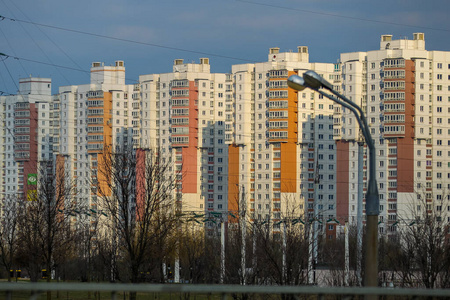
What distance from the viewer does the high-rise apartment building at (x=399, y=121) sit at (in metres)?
118

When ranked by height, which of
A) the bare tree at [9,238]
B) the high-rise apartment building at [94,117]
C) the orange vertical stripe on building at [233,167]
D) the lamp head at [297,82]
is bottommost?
the bare tree at [9,238]

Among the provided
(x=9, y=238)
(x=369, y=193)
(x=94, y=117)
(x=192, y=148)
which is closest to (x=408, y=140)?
(x=192, y=148)

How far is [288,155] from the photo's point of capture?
125 meters

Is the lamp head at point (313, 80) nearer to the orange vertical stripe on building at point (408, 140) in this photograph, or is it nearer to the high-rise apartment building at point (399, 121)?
the high-rise apartment building at point (399, 121)

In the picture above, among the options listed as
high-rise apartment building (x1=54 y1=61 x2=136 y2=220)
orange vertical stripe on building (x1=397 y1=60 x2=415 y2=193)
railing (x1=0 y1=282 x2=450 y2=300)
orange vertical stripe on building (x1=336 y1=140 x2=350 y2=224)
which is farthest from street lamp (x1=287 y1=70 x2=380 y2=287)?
high-rise apartment building (x1=54 y1=61 x2=136 y2=220)

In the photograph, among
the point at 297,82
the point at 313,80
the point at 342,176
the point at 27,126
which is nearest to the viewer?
the point at 313,80

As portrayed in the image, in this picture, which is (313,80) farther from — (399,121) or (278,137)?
(278,137)

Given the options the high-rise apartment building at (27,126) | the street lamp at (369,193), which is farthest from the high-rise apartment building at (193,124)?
the street lamp at (369,193)

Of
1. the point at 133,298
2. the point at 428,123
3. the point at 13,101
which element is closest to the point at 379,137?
the point at 428,123

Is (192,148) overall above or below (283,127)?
below

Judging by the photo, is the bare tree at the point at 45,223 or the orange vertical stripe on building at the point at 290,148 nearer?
the bare tree at the point at 45,223

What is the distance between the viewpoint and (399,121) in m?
118

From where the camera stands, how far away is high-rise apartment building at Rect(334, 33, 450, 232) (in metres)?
118

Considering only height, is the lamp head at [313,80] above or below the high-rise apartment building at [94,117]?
below
